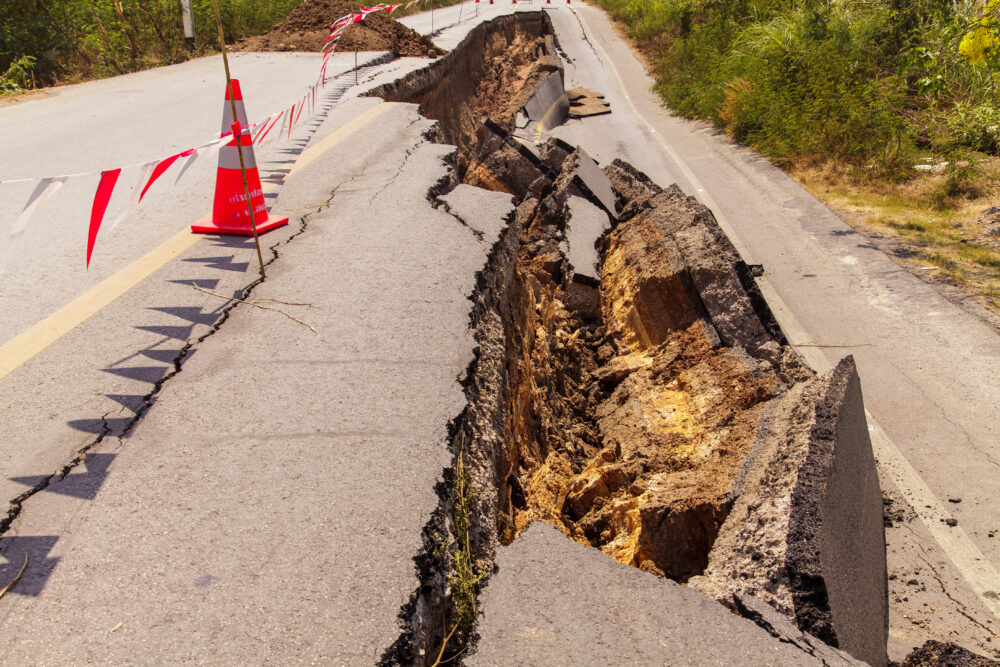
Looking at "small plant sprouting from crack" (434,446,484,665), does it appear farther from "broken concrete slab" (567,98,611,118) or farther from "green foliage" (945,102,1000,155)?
"broken concrete slab" (567,98,611,118)

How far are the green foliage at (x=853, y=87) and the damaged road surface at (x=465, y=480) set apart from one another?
5.83 metres

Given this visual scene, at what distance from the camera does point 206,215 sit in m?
5.83

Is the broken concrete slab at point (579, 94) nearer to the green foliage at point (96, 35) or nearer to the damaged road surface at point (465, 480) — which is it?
the green foliage at point (96, 35)

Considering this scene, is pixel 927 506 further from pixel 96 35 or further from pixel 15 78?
pixel 96 35

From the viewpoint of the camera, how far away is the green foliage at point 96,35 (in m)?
14.0

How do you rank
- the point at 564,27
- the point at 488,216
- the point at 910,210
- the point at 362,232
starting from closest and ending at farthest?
the point at 362,232 → the point at 488,216 → the point at 910,210 → the point at 564,27

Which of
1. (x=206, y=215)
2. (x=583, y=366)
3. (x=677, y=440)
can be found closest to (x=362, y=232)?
(x=206, y=215)

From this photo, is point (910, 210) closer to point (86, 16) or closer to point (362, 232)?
point (362, 232)

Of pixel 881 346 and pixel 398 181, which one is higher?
pixel 398 181

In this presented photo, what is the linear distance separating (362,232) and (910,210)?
849 centimetres

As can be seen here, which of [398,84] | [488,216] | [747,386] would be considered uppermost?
[398,84]

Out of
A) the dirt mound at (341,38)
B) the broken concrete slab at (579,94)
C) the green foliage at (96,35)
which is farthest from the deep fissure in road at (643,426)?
the broken concrete slab at (579,94)

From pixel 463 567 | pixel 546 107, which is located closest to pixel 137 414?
pixel 463 567

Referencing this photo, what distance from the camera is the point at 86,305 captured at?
4.23 meters
